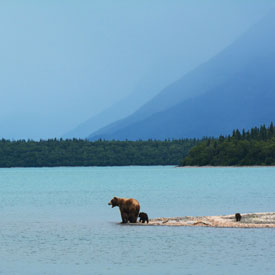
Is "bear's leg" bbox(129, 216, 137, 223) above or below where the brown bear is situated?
below

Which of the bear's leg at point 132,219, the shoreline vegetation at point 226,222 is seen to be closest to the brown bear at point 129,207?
the bear's leg at point 132,219

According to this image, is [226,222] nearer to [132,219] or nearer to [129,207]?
[132,219]

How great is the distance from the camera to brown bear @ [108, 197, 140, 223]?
177 ft

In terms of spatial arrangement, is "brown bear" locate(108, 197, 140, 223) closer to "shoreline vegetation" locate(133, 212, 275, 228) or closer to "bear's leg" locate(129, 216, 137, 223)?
"bear's leg" locate(129, 216, 137, 223)

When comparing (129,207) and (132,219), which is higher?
(129,207)

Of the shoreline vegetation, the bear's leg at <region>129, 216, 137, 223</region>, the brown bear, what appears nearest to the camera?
the shoreline vegetation

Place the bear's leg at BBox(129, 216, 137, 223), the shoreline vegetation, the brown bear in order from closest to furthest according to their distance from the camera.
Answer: the shoreline vegetation → the brown bear → the bear's leg at BBox(129, 216, 137, 223)

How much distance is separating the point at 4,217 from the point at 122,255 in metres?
30.6

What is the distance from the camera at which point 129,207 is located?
5453 centimetres

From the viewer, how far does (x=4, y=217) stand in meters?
68.9

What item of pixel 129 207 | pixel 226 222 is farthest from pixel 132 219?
pixel 226 222

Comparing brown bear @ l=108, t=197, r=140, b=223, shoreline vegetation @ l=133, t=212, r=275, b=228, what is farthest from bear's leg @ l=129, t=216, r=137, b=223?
shoreline vegetation @ l=133, t=212, r=275, b=228

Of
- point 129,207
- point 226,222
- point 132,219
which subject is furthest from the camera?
point 132,219

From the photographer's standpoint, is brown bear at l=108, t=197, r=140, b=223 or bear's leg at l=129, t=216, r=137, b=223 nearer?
brown bear at l=108, t=197, r=140, b=223
